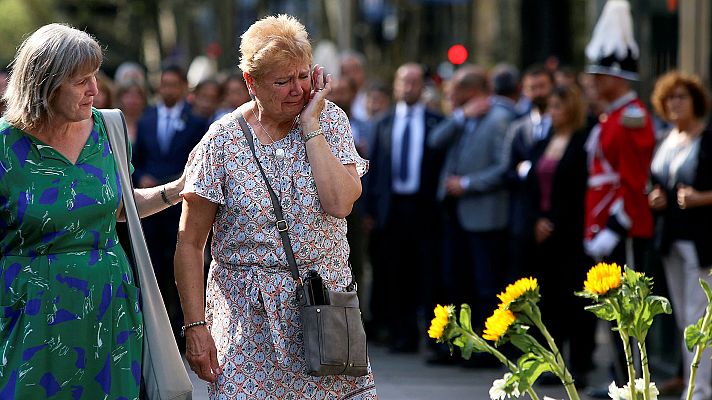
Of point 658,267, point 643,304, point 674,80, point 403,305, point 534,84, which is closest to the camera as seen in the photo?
point 643,304

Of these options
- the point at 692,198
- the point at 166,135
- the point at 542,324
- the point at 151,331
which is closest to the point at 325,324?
the point at 151,331

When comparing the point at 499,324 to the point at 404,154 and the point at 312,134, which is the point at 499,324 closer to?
the point at 312,134

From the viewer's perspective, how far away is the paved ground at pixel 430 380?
920cm

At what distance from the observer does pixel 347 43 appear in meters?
23.2

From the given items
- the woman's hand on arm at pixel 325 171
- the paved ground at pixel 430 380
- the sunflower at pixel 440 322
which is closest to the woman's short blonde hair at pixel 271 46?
the woman's hand on arm at pixel 325 171

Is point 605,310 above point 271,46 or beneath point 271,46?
beneath

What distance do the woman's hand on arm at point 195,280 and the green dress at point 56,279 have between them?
256 millimetres

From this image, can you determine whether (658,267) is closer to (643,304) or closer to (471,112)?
(471,112)

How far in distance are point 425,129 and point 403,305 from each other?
61.0 inches

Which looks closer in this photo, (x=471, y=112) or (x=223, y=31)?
(x=471, y=112)

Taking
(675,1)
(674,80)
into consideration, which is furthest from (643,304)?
(675,1)

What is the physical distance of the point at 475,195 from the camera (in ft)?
33.7

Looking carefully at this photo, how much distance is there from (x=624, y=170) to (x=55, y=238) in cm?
491

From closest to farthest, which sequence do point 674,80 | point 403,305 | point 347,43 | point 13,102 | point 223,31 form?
point 13,102
point 674,80
point 403,305
point 347,43
point 223,31
